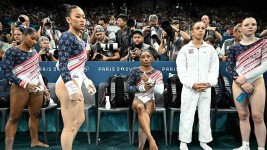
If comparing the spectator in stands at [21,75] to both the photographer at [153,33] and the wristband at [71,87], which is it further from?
the photographer at [153,33]

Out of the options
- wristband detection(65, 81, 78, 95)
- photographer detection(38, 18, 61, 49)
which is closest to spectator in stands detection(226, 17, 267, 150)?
wristband detection(65, 81, 78, 95)

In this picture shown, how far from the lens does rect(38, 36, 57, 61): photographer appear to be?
545 centimetres

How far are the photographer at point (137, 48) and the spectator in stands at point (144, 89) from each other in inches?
15.6

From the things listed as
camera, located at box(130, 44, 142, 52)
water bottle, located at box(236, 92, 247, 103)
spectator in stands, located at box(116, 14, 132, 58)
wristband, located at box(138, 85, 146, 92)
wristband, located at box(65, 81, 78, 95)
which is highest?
spectator in stands, located at box(116, 14, 132, 58)

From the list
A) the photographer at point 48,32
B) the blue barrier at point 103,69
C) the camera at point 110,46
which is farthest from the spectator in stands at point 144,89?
the photographer at point 48,32

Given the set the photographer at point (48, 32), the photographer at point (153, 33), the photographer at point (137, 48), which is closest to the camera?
the photographer at point (137, 48)

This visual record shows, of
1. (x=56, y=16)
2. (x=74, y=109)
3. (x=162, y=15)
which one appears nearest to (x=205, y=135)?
(x=74, y=109)

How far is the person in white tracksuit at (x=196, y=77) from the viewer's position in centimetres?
418

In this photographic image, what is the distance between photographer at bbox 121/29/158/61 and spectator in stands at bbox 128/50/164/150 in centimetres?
40

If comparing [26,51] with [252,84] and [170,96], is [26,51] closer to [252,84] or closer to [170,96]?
[170,96]

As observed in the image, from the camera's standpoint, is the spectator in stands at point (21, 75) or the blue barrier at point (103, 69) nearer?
the spectator in stands at point (21, 75)

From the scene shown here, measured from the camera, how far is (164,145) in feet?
15.2

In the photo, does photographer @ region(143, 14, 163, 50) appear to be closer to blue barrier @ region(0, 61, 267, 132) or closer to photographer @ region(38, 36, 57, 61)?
blue barrier @ region(0, 61, 267, 132)

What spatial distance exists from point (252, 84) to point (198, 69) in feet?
2.20
